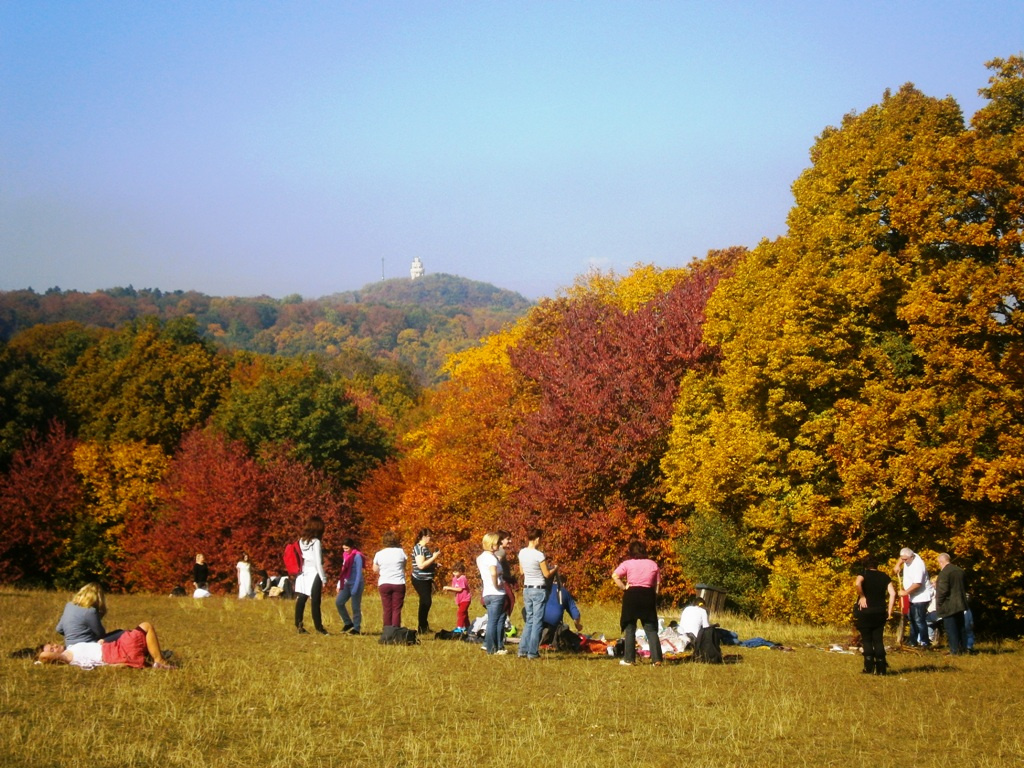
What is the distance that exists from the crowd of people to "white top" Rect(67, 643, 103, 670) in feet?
0.04

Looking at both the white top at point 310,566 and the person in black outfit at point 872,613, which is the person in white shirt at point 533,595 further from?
the person in black outfit at point 872,613

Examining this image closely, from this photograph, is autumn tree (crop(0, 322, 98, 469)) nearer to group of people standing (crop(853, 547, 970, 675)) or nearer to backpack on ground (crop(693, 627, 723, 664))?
backpack on ground (crop(693, 627, 723, 664))

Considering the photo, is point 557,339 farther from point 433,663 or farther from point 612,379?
point 433,663

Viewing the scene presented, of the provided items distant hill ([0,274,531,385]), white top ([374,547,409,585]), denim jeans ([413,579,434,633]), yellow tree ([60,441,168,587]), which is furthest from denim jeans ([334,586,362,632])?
distant hill ([0,274,531,385])

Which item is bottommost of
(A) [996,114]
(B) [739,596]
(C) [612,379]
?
(B) [739,596]

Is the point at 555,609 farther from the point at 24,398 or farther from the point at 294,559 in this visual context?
the point at 24,398

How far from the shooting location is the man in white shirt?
19.1 meters

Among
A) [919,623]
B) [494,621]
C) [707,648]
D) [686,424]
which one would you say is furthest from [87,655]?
[686,424]

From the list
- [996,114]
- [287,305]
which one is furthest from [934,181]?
[287,305]

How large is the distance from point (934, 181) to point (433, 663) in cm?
1487

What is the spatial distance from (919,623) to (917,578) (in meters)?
1.13

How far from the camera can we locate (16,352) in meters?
58.8

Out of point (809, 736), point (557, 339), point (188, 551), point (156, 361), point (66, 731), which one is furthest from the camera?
point (156, 361)

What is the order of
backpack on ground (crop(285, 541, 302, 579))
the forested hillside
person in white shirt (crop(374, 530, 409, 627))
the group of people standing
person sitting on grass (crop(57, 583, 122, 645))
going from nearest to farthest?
person sitting on grass (crop(57, 583, 122, 645)) → person in white shirt (crop(374, 530, 409, 627)) → the group of people standing → backpack on ground (crop(285, 541, 302, 579)) → the forested hillside
